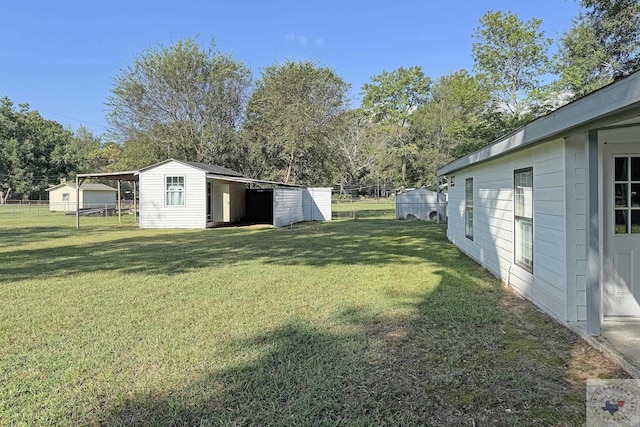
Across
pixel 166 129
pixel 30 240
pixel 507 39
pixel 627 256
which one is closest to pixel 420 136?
pixel 507 39

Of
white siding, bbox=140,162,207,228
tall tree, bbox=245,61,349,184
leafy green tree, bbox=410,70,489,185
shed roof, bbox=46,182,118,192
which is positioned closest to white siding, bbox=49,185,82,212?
shed roof, bbox=46,182,118,192

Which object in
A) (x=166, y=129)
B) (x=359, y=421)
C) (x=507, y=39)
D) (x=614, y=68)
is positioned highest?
(x=507, y=39)

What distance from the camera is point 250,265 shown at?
7969 millimetres

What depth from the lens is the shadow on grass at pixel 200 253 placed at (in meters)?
7.76

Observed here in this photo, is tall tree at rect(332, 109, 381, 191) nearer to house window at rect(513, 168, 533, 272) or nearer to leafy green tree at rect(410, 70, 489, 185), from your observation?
leafy green tree at rect(410, 70, 489, 185)

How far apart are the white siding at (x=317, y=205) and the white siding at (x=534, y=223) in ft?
46.0

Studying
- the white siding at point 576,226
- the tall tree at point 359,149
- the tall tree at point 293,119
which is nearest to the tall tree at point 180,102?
the tall tree at point 293,119

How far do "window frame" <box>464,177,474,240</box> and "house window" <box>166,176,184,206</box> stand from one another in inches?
483

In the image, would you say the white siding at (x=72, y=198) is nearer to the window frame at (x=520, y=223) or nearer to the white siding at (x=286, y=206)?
the white siding at (x=286, y=206)

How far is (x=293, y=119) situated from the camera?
85.7 ft

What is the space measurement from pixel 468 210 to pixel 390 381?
7.09 metres

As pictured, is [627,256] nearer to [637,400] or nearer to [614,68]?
[637,400]

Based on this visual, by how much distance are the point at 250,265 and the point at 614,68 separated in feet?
72.3

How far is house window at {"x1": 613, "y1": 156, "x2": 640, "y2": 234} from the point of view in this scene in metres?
4.10
